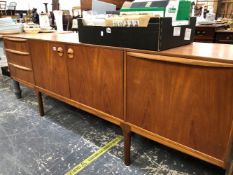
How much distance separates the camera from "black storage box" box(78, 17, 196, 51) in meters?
0.90

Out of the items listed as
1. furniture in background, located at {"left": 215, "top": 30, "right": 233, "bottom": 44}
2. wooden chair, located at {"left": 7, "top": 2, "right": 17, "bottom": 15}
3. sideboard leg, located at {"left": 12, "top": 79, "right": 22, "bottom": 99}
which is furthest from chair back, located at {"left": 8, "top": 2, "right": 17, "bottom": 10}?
furniture in background, located at {"left": 215, "top": 30, "right": 233, "bottom": 44}

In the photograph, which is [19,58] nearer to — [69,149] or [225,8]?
[69,149]

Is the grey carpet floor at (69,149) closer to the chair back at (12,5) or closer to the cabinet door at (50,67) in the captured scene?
the cabinet door at (50,67)

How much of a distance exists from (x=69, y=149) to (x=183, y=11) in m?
1.15

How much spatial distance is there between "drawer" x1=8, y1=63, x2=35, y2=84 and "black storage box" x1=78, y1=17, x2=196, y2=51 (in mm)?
874

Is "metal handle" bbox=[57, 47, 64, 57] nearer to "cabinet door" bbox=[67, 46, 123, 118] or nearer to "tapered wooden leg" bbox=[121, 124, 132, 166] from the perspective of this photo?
"cabinet door" bbox=[67, 46, 123, 118]

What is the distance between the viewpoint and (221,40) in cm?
264

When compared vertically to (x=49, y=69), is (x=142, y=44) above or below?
above

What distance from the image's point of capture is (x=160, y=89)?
946 millimetres

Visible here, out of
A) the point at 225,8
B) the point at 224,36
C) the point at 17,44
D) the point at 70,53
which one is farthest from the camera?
the point at 225,8

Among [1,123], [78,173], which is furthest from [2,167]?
[1,123]

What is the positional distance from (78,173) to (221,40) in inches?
96.6

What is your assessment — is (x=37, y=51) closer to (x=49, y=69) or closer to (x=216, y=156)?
(x=49, y=69)

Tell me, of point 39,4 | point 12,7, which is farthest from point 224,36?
point 12,7
